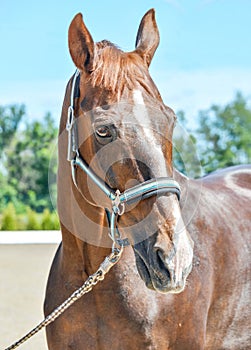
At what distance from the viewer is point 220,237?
142 inches

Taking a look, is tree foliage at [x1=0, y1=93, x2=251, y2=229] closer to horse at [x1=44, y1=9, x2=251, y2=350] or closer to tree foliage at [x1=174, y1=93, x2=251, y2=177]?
tree foliage at [x1=174, y1=93, x2=251, y2=177]

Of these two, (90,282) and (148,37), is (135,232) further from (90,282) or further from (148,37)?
(148,37)

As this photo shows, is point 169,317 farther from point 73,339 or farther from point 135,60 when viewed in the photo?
point 135,60

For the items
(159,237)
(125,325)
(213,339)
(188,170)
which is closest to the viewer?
(159,237)

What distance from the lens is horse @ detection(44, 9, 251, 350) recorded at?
8.17ft

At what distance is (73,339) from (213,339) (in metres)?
0.90

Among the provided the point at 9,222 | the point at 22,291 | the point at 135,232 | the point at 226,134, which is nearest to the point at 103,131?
the point at 135,232

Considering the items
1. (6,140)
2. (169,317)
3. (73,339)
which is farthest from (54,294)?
(6,140)

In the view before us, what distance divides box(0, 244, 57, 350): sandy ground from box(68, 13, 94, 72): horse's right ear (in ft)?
14.1

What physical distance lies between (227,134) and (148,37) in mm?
34341

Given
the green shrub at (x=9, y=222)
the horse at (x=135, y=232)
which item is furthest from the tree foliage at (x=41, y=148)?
the horse at (x=135, y=232)

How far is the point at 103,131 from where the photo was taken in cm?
260

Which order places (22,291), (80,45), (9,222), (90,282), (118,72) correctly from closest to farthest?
(118,72) < (80,45) < (90,282) < (22,291) < (9,222)

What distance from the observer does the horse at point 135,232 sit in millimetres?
2490
